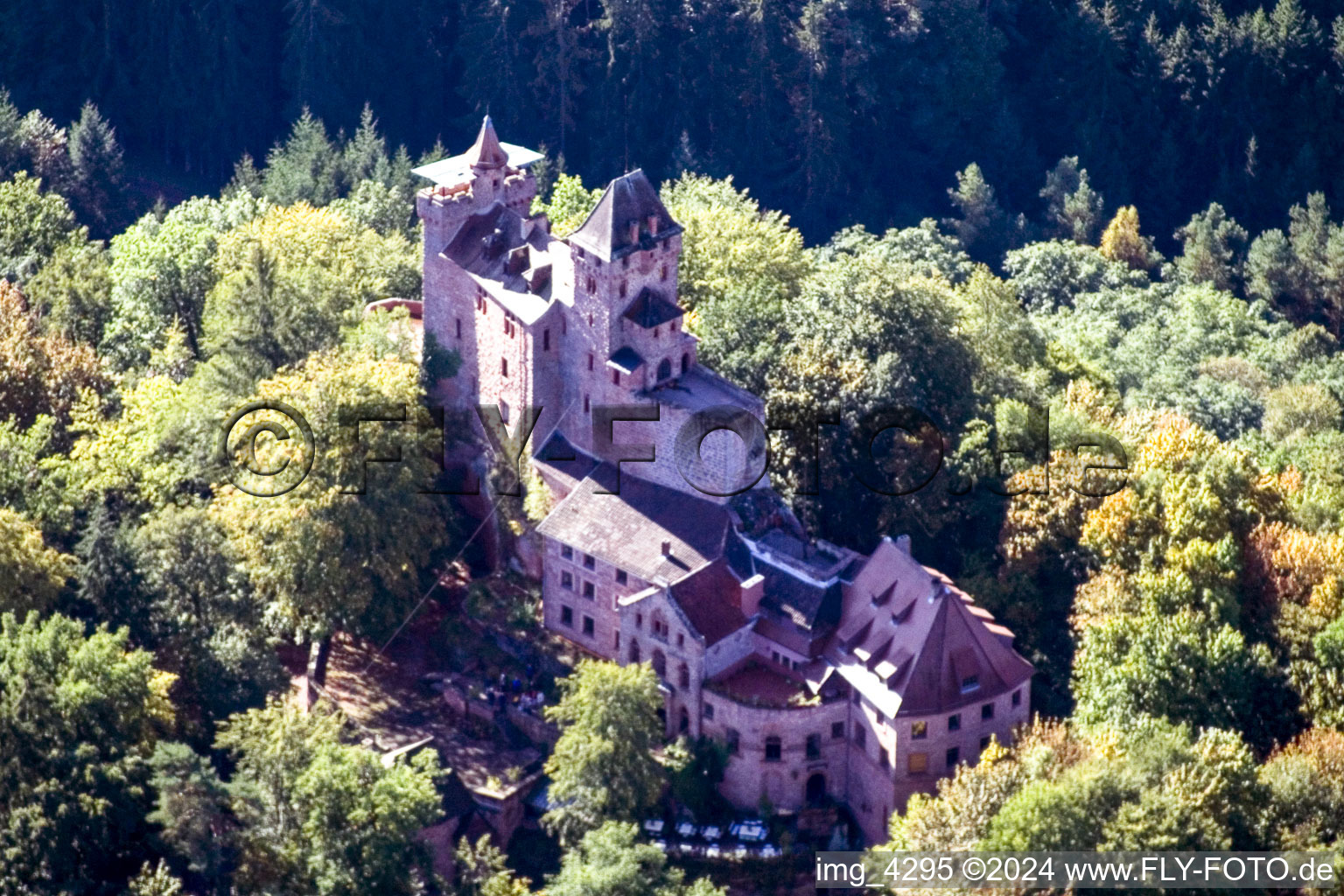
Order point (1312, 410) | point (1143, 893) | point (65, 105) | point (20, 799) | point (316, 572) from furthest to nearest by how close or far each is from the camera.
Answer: point (65, 105) → point (1312, 410) → point (316, 572) → point (20, 799) → point (1143, 893)

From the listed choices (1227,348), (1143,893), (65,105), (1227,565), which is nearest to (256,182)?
(65,105)

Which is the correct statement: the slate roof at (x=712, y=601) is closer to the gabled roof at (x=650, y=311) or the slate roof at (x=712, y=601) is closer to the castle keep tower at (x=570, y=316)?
the castle keep tower at (x=570, y=316)

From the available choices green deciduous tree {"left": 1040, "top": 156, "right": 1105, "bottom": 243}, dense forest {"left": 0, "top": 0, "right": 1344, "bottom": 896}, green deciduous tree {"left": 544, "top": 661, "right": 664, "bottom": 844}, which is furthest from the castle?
green deciduous tree {"left": 1040, "top": 156, "right": 1105, "bottom": 243}

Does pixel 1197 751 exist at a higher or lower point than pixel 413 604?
lower

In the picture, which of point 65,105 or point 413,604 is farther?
point 65,105

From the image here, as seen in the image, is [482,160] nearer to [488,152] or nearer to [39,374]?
→ [488,152]

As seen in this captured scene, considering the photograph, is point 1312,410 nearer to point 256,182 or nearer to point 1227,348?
point 1227,348

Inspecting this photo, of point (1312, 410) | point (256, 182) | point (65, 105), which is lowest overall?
point (1312, 410)
